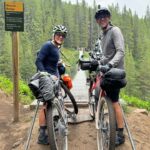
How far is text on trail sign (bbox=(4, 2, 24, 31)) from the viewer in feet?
27.7

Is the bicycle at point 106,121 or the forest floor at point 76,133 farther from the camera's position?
the forest floor at point 76,133

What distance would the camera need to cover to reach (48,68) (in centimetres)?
671

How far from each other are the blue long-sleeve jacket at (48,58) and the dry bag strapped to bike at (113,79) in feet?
3.87

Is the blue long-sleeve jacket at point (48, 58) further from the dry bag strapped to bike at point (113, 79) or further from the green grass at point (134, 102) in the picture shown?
the green grass at point (134, 102)

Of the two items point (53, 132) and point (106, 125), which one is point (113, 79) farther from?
point (53, 132)

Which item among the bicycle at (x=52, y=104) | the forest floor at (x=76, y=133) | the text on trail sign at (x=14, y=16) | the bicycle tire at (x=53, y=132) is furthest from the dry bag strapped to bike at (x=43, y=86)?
the text on trail sign at (x=14, y=16)

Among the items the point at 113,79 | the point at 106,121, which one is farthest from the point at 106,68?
the point at 106,121

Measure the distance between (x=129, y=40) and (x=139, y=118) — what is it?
3922 inches

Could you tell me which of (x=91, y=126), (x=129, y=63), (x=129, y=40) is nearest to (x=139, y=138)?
(x=91, y=126)

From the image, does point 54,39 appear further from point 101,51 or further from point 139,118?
point 139,118

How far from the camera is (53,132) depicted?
544cm

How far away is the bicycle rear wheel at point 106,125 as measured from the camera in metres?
5.39

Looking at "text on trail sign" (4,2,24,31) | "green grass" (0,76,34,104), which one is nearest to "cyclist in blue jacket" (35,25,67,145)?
"text on trail sign" (4,2,24,31)

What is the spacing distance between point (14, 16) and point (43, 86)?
3252 millimetres
